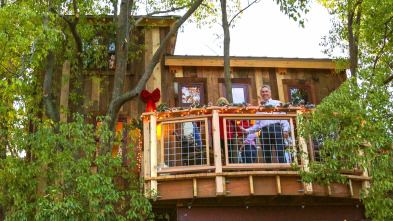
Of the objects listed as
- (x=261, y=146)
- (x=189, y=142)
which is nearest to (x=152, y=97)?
(x=189, y=142)

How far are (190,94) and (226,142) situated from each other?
14.5 feet

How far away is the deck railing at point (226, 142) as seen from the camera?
10.0 m

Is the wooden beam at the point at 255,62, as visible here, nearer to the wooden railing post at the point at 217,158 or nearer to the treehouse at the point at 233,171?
the treehouse at the point at 233,171

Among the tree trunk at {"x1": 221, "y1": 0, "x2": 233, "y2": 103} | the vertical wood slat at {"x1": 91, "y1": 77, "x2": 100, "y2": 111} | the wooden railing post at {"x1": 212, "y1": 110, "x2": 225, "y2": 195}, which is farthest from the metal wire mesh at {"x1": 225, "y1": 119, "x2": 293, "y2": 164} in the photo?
the vertical wood slat at {"x1": 91, "y1": 77, "x2": 100, "y2": 111}

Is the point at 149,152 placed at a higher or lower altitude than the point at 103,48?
lower

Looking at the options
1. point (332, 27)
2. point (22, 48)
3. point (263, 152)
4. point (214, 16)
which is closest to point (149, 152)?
point (263, 152)

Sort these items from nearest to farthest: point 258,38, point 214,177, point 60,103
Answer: point 214,177, point 60,103, point 258,38

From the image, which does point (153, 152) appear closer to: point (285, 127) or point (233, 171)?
point (233, 171)

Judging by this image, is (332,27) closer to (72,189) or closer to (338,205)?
(338,205)

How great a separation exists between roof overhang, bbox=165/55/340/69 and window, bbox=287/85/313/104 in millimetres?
629

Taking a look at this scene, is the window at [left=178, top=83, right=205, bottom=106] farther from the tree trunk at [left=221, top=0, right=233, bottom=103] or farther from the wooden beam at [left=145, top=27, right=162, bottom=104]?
the tree trunk at [left=221, top=0, right=233, bottom=103]

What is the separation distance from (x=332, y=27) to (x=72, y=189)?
349 inches

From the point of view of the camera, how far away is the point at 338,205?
434 inches

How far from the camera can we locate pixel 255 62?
47.6 ft
